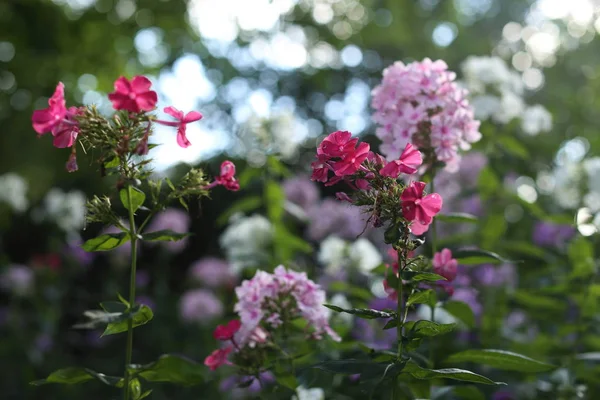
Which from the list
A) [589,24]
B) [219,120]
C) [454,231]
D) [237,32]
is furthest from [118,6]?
[589,24]

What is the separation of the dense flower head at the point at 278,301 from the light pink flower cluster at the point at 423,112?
15.5 inches

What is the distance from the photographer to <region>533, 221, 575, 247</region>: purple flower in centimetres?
321

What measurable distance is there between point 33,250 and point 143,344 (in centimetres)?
233

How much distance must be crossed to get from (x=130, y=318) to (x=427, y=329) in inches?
22.5

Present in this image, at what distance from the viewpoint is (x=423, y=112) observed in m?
1.69

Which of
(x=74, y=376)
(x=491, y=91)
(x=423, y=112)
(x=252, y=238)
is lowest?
(x=74, y=376)

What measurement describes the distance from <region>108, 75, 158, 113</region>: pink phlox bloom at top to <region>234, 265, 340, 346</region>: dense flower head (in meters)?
0.55

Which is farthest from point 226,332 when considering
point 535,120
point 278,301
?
point 535,120

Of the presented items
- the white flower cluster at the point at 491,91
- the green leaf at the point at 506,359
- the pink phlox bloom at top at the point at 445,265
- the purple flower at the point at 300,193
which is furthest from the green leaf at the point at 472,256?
the purple flower at the point at 300,193

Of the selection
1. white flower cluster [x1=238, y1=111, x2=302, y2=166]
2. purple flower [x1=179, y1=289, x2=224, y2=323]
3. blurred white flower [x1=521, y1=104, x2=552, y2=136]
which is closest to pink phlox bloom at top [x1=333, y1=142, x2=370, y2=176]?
white flower cluster [x1=238, y1=111, x2=302, y2=166]

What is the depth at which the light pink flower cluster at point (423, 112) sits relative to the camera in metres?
1.70

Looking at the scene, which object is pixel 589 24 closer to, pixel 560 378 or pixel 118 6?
pixel 118 6

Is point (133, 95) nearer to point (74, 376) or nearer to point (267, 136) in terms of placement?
point (74, 376)

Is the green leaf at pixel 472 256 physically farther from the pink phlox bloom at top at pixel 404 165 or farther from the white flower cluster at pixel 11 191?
the white flower cluster at pixel 11 191
